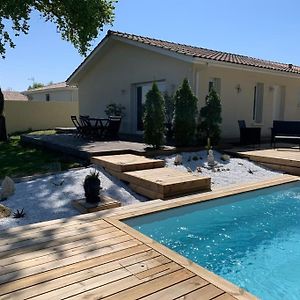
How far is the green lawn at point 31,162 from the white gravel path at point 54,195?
801mm

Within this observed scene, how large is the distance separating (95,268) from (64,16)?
45.3ft

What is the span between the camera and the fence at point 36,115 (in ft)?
66.8

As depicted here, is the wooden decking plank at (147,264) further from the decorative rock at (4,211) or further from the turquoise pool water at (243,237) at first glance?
the decorative rock at (4,211)

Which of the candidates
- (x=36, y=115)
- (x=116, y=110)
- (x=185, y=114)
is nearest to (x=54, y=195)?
(x=185, y=114)

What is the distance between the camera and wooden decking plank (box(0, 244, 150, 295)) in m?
2.82

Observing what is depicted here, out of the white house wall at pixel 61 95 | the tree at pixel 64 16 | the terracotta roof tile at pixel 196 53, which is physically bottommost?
the white house wall at pixel 61 95

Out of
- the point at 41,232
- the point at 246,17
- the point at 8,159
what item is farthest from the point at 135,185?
the point at 246,17

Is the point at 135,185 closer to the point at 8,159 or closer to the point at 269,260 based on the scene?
the point at 269,260

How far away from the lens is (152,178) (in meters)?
6.61

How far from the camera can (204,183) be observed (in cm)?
670

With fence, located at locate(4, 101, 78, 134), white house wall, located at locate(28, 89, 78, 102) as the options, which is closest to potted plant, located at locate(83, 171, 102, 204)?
fence, located at locate(4, 101, 78, 134)

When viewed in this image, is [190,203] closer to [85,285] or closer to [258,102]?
[85,285]

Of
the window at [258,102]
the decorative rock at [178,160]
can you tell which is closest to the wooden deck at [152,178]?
the decorative rock at [178,160]

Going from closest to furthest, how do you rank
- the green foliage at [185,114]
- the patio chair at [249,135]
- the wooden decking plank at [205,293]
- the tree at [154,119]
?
the wooden decking plank at [205,293] → the tree at [154,119] → the green foliage at [185,114] → the patio chair at [249,135]
